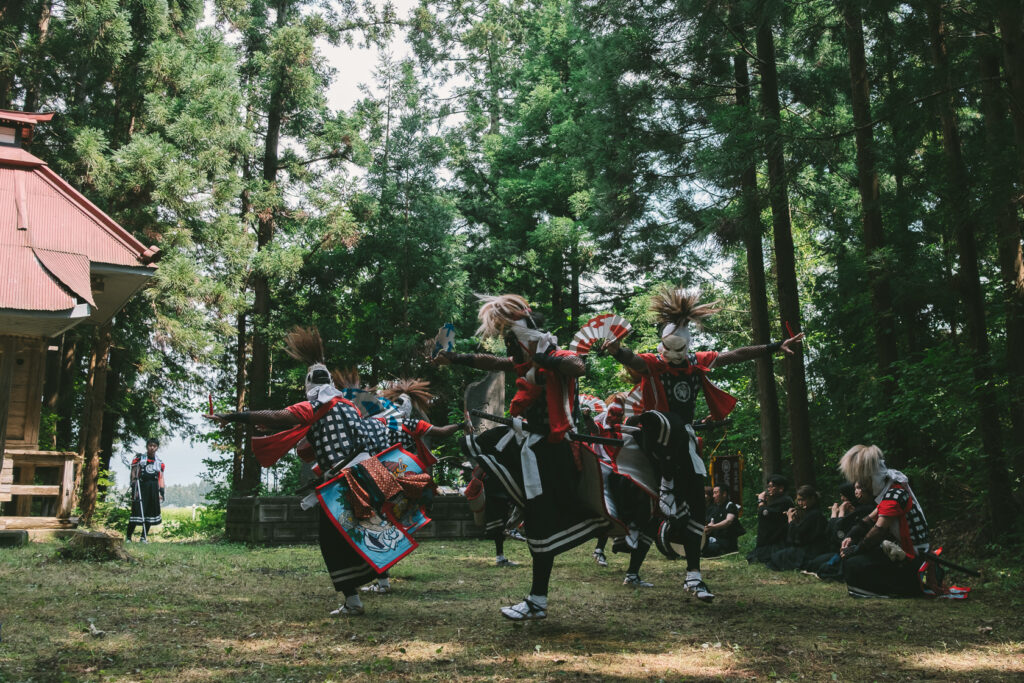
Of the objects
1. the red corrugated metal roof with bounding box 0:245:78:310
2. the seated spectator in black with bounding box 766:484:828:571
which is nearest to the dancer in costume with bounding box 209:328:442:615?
the seated spectator in black with bounding box 766:484:828:571

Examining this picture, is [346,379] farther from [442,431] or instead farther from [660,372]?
[660,372]

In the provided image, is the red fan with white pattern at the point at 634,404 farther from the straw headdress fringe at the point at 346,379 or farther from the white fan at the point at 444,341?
the straw headdress fringe at the point at 346,379

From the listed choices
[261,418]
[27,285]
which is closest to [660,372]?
[261,418]

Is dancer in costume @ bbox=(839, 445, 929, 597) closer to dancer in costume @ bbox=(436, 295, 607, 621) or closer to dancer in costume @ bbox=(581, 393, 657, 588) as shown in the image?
dancer in costume @ bbox=(581, 393, 657, 588)

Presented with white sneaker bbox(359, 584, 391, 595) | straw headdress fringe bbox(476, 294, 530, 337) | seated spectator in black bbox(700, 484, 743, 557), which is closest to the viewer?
straw headdress fringe bbox(476, 294, 530, 337)

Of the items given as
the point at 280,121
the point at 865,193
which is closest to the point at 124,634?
the point at 865,193

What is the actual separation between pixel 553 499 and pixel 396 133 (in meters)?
15.4

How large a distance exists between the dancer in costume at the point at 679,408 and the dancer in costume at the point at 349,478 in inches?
76.7

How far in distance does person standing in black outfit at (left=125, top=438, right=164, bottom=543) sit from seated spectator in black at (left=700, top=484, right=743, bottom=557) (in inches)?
385

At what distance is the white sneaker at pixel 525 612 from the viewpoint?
5238 mm

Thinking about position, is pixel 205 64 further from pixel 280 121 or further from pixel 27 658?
pixel 27 658

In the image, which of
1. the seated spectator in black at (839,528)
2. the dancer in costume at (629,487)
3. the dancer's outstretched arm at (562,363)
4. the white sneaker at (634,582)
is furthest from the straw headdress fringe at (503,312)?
the seated spectator in black at (839,528)

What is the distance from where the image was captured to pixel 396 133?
19.5 meters

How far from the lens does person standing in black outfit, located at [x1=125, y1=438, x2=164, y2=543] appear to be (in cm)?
1481
